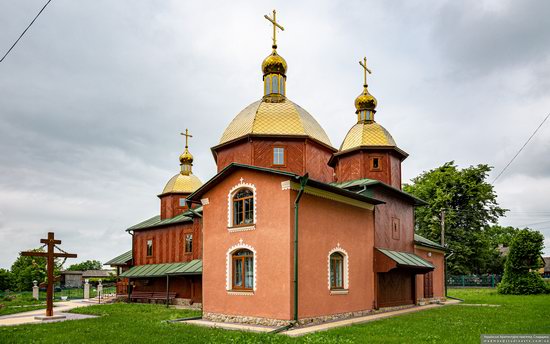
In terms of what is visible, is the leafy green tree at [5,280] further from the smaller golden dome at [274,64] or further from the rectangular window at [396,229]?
the rectangular window at [396,229]

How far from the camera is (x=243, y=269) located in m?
13.6

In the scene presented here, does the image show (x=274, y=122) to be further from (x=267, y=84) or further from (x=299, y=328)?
(x=299, y=328)

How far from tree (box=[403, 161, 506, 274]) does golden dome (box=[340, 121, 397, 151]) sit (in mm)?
16288

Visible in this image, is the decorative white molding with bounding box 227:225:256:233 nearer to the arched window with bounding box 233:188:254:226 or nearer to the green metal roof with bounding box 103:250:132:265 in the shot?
the arched window with bounding box 233:188:254:226

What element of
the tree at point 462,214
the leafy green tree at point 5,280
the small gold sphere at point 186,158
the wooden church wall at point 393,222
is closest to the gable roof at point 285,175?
the wooden church wall at point 393,222

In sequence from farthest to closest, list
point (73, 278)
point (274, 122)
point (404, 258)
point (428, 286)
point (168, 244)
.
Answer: point (73, 278), point (168, 244), point (428, 286), point (274, 122), point (404, 258)

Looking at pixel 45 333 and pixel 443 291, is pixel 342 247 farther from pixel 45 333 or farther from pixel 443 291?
pixel 443 291

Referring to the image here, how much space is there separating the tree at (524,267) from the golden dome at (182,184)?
18.4 m

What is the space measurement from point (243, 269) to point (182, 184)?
544 inches

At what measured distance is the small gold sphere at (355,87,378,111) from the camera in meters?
20.7

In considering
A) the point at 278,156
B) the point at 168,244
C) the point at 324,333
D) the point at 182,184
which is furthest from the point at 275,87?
the point at 324,333

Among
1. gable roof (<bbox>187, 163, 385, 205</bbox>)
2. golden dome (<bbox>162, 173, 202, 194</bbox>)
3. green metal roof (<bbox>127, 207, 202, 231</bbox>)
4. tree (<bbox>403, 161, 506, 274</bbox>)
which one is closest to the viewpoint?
gable roof (<bbox>187, 163, 385, 205</bbox>)

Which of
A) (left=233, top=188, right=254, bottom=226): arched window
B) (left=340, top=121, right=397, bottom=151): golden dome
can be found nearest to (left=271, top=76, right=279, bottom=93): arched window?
(left=340, top=121, right=397, bottom=151): golden dome

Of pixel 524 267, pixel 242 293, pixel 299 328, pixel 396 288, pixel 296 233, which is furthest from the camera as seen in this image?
pixel 524 267
